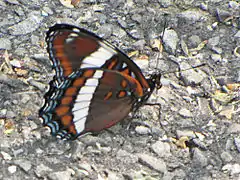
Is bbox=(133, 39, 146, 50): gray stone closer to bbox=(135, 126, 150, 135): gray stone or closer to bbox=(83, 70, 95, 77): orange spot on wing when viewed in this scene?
bbox=(135, 126, 150, 135): gray stone

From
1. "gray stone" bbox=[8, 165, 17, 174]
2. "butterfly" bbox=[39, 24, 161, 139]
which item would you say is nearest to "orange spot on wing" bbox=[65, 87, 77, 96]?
"butterfly" bbox=[39, 24, 161, 139]

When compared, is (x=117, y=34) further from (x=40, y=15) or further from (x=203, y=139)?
(x=203, y=139)

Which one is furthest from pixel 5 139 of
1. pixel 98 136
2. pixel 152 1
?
pixel 152 1

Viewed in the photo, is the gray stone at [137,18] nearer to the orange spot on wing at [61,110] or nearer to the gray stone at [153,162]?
the orange spot on wing at [61,110]

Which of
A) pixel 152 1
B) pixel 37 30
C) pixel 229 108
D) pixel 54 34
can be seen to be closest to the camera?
pixel 54 34

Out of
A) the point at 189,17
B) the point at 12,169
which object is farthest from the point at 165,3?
the point at 12,169

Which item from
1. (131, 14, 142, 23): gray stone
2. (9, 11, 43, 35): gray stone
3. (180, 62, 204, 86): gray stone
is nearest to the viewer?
(180, 62, 204, 86): gray stone

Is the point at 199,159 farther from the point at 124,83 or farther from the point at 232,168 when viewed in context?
the point at 124,83

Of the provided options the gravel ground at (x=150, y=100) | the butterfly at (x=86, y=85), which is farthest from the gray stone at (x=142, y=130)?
the butterfly at (x=86, y=85)
